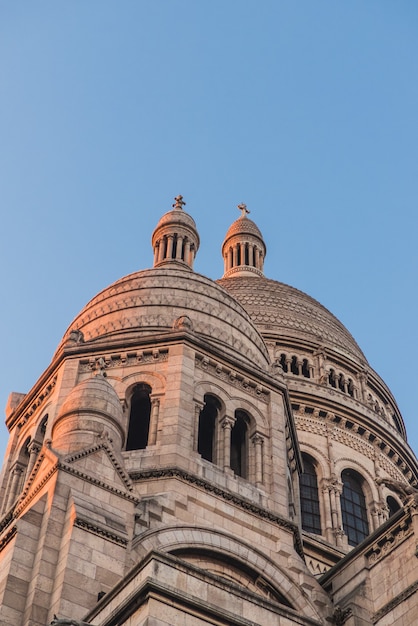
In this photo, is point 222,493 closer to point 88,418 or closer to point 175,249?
point 88,418

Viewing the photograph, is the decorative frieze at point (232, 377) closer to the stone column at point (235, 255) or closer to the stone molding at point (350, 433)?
the stone molding at point (350, 433)

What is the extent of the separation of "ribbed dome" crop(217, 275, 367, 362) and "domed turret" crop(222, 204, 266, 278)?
3.20 m

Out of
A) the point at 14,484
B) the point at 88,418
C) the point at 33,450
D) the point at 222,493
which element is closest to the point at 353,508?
the point at 33,450

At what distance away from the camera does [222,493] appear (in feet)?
84.3

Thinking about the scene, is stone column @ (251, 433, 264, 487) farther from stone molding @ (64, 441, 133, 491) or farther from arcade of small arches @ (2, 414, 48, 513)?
arcade of small arches @ (2, 414, 48, 513)

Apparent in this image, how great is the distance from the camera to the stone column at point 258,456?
89.7 ft

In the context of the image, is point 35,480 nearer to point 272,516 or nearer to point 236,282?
point 272,516

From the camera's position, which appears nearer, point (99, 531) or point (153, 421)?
point (99, 531)

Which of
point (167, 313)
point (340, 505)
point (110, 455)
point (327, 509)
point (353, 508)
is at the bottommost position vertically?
point (110, 455)

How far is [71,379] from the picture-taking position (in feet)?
95.1

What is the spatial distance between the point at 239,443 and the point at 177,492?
421cm

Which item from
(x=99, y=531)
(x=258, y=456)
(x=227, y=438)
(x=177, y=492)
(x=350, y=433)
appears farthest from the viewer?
(x=350, y=433)

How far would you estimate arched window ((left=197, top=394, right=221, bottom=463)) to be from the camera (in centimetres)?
2842

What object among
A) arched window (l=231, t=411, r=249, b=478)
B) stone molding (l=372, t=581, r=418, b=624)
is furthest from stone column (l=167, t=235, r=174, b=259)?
stone molding (l=372, t=581, r=418, b=624)
